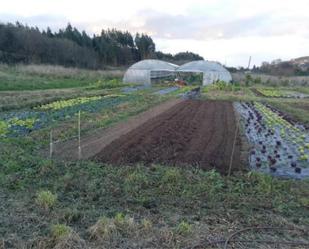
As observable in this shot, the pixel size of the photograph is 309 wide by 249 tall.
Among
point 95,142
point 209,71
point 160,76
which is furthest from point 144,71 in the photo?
point 95,142

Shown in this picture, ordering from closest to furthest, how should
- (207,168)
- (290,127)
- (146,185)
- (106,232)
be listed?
(106,232) < (146,185) < (207,168) < (290,127)

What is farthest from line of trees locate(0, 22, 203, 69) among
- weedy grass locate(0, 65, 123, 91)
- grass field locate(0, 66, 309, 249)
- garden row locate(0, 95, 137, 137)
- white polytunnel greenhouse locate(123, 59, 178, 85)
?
grass field locate(0, 66, 309, 249)

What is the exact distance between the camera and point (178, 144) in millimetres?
9344

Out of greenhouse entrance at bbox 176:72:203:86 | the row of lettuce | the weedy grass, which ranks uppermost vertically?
the row of lettuce

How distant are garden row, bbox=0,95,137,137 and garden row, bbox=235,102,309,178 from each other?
6.50m

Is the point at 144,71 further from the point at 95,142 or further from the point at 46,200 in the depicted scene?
the point at 46,200

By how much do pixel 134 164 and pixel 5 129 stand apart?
17.2ft

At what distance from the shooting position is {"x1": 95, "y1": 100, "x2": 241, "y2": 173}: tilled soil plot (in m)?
7.82

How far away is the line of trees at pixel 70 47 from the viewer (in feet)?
146

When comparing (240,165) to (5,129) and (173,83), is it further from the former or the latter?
(173,83)

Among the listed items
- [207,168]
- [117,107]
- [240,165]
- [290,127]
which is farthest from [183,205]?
[117,107]

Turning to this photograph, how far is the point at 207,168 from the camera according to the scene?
731 centimetres

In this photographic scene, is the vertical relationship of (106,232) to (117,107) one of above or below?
above

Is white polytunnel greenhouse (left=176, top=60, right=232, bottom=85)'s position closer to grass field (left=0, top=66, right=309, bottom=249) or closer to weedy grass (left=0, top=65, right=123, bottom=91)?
weedy grass (left=0, top=65, right=123, bottom=91)
